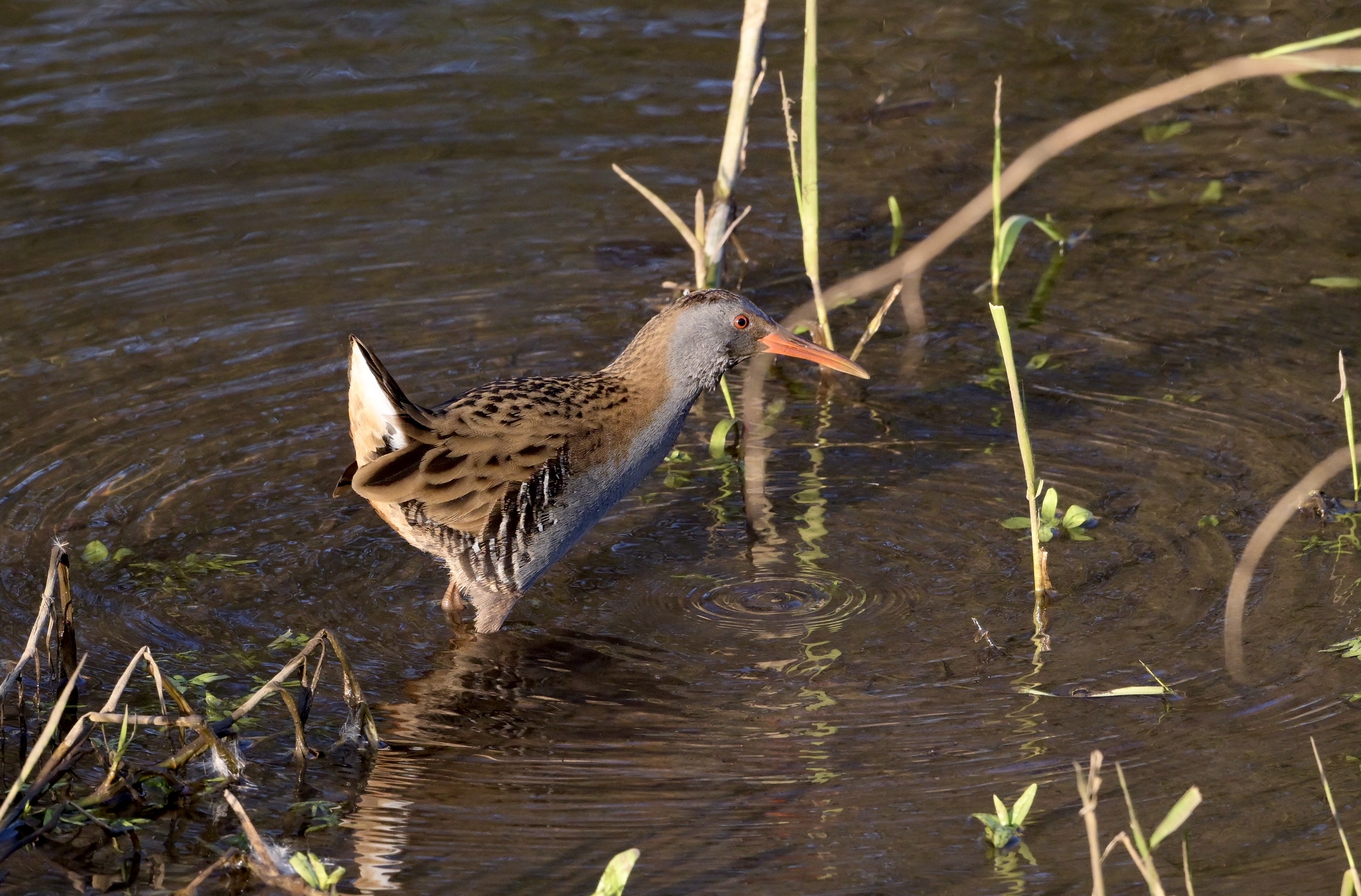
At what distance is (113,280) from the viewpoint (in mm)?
6957

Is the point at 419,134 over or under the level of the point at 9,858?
over

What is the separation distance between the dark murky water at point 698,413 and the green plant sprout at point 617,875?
0.34 meters

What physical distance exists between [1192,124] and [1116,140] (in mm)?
406

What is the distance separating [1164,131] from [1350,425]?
134 inches

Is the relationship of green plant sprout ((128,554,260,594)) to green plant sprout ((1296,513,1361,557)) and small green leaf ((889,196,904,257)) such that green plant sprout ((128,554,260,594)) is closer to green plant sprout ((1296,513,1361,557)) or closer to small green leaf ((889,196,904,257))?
small green leaf ((889,196,904,257))

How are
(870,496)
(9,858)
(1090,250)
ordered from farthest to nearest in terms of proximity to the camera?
1. (1090,250)
2. (870,496)
3. (9,858)

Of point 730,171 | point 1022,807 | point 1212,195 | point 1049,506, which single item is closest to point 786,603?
point 1049,506

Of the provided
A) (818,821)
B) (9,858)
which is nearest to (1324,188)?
(818,821)

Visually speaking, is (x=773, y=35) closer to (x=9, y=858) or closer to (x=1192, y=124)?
(x=1192, y=124)

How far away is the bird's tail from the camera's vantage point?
4660mm

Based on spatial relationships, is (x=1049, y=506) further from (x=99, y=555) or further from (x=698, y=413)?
(x=99, y=555)

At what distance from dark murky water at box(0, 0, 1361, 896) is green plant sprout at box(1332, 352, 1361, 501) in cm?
8

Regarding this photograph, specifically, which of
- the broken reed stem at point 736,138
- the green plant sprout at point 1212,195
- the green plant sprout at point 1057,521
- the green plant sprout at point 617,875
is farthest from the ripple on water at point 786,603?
the green plant sprout at point 1212,195

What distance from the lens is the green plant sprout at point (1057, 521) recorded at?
5117 millimetres
